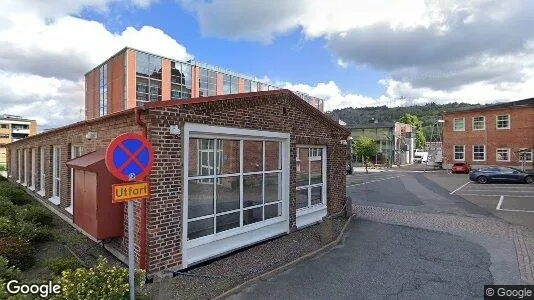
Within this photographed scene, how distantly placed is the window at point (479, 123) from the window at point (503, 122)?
1.38m

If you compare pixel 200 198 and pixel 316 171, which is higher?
pixel 316 171

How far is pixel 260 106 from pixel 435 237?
6730 millimetres

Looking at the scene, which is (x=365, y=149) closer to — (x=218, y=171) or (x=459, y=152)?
(x=459, y=152)

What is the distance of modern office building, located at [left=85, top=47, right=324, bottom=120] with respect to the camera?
1780 inches

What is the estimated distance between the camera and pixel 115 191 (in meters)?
4.16

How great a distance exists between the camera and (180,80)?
2037 inches

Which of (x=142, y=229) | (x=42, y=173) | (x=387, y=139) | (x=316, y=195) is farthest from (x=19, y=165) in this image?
(x=387, y=139)

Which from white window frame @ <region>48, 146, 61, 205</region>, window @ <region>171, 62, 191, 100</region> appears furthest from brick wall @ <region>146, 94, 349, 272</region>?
window @ <region>171, 62, 191, 100</region>

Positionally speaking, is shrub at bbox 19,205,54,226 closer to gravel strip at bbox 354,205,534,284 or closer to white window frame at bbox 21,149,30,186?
white window frame at bbox 21,149,30,186

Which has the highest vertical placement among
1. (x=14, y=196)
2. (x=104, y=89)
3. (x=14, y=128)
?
(x=104, y=89)

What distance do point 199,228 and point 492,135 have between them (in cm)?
3993

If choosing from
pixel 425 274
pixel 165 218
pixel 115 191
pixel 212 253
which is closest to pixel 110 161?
pixel 115 191

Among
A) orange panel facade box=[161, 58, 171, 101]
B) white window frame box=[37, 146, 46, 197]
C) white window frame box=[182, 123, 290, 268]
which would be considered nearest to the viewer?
white window frame box=[182, 123, 290, 268]

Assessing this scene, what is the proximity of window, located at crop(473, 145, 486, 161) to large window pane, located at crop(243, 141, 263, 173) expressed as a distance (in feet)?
124
